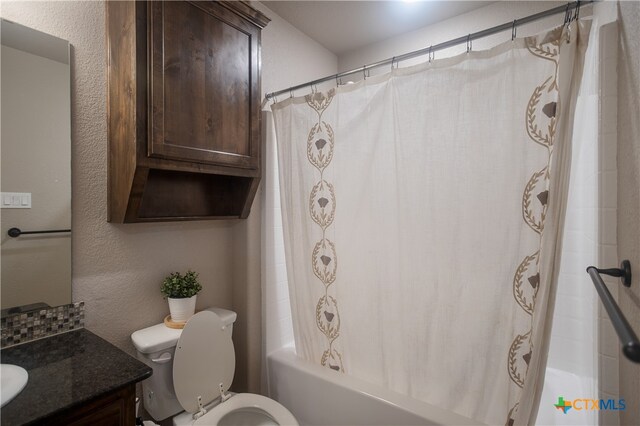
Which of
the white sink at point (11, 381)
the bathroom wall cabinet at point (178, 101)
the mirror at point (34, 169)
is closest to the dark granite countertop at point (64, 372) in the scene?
the white sink at point (11, 381)

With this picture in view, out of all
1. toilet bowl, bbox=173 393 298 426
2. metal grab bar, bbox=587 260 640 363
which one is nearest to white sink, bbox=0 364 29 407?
toilet bowl, bbox=173 393 298 426

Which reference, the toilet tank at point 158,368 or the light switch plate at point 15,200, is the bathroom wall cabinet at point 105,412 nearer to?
the toilet tank at point 158,368

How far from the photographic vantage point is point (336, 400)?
155cm

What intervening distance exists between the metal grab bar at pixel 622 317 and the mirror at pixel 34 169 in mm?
1635

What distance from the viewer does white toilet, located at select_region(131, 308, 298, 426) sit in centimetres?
138

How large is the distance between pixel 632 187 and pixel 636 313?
0.30m

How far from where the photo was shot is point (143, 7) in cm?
120

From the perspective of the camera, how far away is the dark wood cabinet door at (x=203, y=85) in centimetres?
122

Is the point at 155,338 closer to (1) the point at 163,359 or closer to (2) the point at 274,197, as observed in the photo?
(1) the point at 163,359

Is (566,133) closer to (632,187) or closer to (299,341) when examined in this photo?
(632,187)

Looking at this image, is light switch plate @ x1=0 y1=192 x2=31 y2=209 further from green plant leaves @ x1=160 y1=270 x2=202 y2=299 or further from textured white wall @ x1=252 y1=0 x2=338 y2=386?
textured white wall @ x1=252 y1=0 x2=338 y2=386

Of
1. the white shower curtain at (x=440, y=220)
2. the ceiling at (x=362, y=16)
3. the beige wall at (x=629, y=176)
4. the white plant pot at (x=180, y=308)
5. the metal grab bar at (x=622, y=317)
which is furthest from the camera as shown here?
the ceiling at (x=362, y=16)

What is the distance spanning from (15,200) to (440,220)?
5.20 feet

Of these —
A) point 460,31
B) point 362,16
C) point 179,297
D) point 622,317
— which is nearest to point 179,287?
point 179,297
